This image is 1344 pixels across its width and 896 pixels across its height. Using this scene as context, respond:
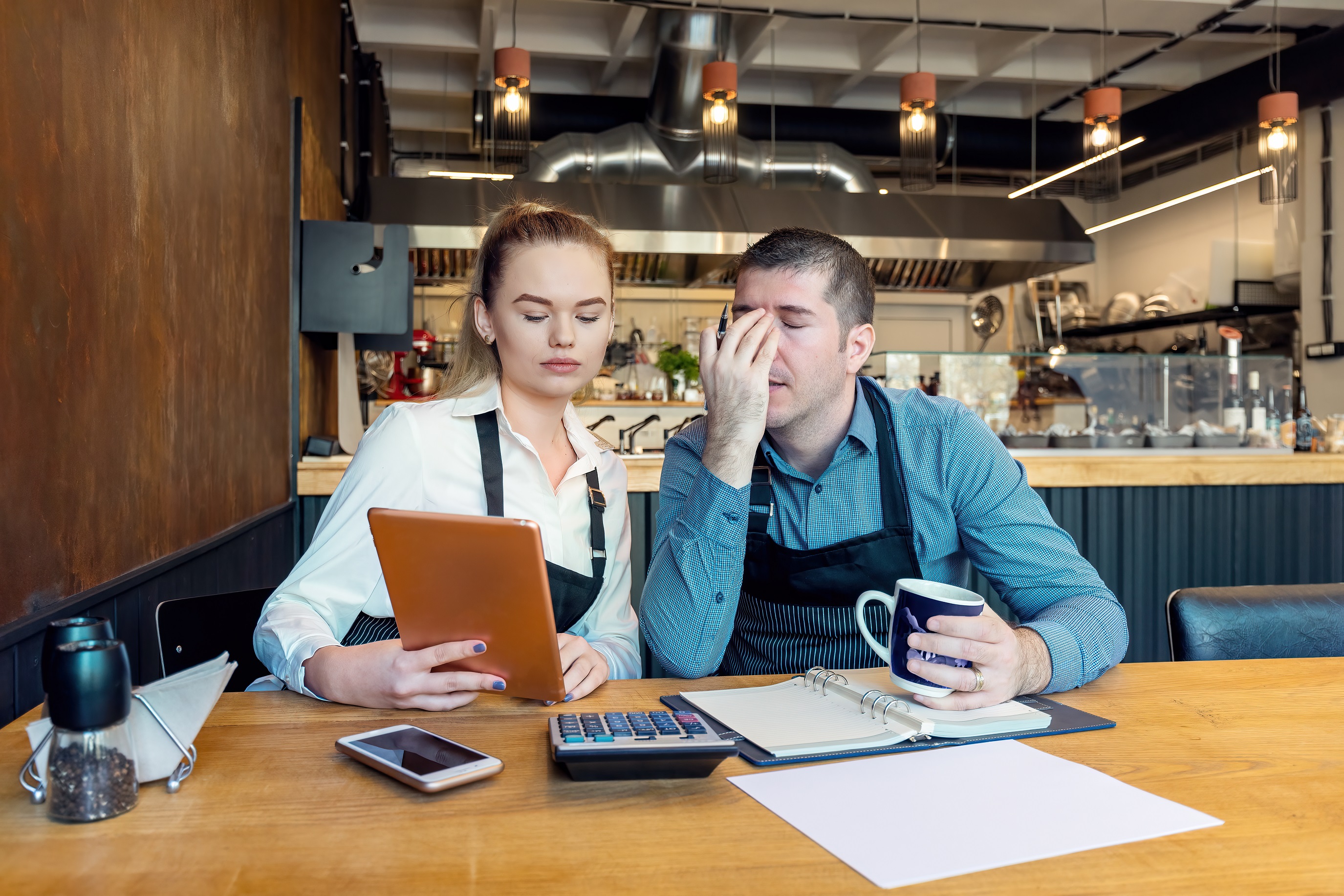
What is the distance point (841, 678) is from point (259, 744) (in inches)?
25.1

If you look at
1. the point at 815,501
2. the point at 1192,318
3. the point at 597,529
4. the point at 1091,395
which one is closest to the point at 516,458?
the point at 597,529

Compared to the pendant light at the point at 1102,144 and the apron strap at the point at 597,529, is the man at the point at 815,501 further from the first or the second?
the pendant light at the point at 1102,144

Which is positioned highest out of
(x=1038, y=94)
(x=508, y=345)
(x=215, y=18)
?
(x=1038, y=94)

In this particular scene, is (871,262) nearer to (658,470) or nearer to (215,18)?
(658,470)

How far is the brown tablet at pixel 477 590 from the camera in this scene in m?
0.87

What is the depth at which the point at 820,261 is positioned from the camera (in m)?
1.54

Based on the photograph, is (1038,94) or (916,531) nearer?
(916,531)

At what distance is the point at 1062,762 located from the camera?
89cm

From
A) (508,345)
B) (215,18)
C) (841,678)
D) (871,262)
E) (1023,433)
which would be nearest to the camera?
(841,678)

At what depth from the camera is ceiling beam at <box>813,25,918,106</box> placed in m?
5.81

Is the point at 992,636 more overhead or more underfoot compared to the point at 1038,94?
more underfoot

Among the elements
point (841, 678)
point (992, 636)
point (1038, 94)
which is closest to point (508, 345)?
point (841, 678)

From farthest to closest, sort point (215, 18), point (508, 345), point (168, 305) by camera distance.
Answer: point (215, 18)
point (168, 305)
point (508, 345)

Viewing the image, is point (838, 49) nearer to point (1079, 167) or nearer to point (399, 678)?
point (1079, 167)
